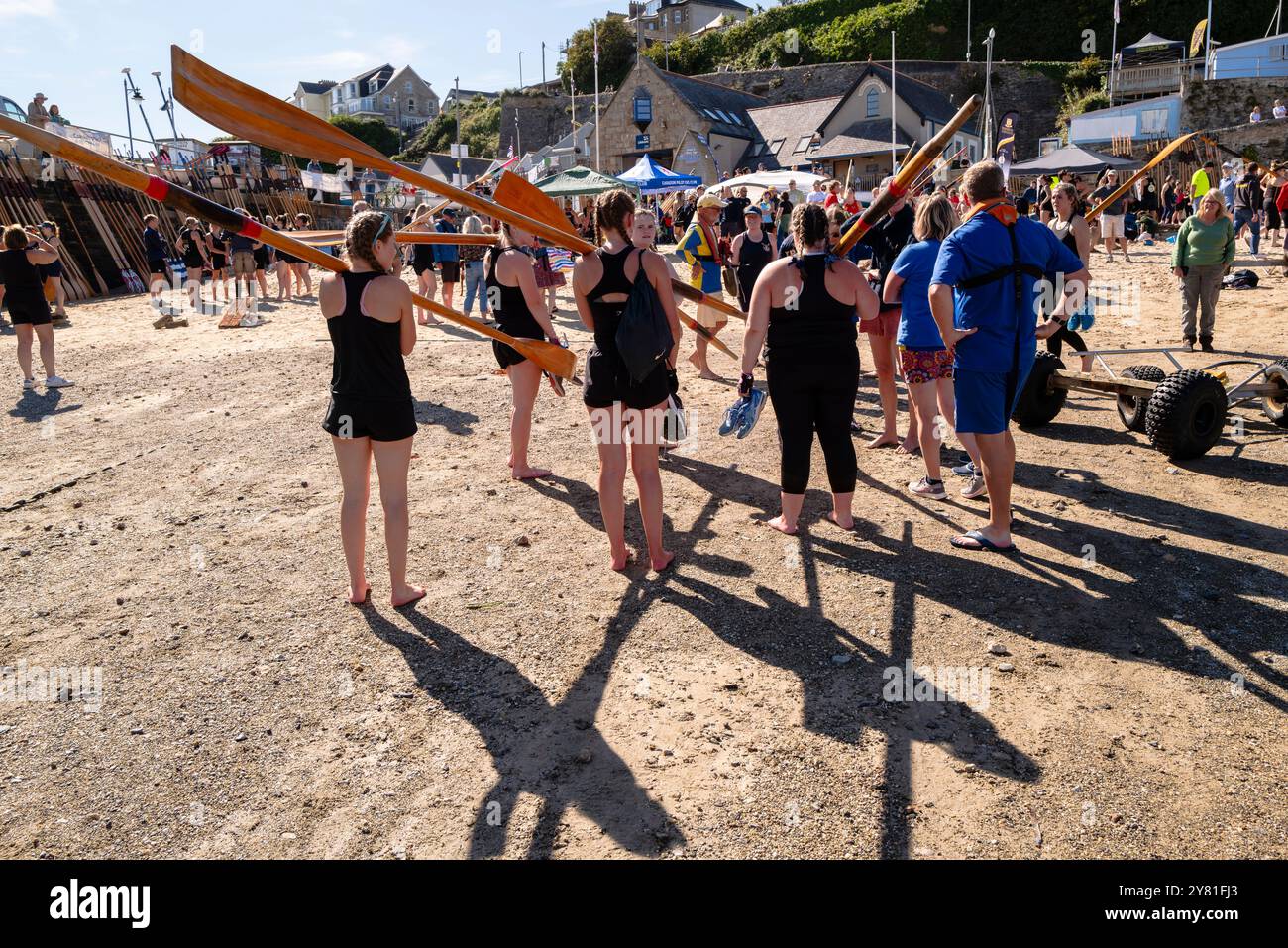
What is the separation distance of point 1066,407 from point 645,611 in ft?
18.0

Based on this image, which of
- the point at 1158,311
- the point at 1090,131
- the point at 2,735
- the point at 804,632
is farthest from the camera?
the point at 1090,131

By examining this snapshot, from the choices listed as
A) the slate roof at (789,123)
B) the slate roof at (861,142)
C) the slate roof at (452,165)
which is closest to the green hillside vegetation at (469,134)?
the slate roof at (452,165)

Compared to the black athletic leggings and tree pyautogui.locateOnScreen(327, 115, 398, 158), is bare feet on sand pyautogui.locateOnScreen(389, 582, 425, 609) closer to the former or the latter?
the black athletic leggings

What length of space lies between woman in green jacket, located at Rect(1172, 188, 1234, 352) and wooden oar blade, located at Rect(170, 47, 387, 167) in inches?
366

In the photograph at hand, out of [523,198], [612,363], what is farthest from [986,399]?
[523,198]

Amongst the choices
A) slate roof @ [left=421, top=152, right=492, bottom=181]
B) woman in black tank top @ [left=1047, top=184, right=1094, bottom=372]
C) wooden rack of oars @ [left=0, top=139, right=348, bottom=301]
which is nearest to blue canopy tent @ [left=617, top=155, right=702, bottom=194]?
wooden rack of oars @ [left=0, top=139, right=348, bottom=301]

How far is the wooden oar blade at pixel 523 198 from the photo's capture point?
526 cm

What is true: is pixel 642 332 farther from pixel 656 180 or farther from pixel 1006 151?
pixel 656 180

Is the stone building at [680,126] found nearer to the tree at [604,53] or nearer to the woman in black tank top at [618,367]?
the tree at [604,53]

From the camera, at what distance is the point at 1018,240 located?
4918 millimetres

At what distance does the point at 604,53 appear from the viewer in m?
67.2

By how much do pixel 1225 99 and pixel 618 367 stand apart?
45.2m
